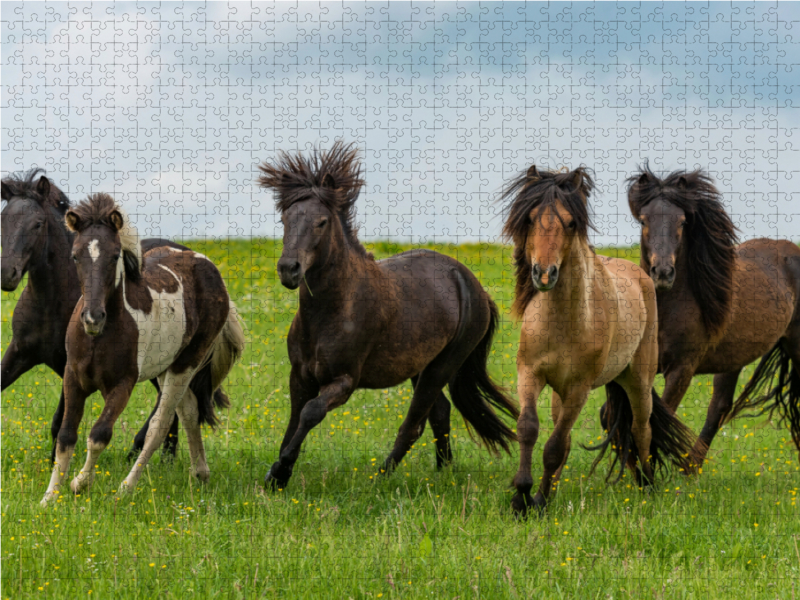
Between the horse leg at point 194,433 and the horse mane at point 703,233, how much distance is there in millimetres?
4621

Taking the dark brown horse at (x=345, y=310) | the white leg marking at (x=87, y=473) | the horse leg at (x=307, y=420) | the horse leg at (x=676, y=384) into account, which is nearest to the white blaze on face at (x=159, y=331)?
the white leg marking at (x=87, y=473)

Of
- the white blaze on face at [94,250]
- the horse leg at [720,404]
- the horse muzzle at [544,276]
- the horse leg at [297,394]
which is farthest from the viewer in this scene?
the horse leg at [720,404]

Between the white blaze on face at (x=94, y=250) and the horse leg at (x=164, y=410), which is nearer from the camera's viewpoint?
the white blaze on face at (x=94, y=250)

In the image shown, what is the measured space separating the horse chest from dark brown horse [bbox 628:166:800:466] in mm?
4351

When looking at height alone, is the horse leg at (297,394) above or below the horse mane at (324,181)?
below

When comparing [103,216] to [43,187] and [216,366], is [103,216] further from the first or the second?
[216,366]

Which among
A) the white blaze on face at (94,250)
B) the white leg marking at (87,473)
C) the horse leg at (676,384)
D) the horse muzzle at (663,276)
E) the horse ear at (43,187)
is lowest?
the white leg marking at (87,473)

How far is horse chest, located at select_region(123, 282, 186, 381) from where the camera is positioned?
22.4ft

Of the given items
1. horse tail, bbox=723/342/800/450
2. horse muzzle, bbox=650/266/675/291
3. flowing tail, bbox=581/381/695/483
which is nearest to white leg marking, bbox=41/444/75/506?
flowing tail, bbox=581/381/695/483

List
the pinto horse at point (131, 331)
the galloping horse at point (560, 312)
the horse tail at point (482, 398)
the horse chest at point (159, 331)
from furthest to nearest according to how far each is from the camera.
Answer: the horse tail at point (482, 398) → the horse chest at point (159, 331) → the pinto horse at point (131, 331) → the galloping horse at point (560, 312)

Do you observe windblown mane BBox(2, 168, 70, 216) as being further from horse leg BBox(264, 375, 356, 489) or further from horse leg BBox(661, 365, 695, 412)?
horse leg BBox(661, 365, 695, 412)

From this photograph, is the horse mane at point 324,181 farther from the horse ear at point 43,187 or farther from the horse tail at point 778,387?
the horse tail at point 778,387

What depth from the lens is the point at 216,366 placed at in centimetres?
832

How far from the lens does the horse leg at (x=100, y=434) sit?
6.43 meters
